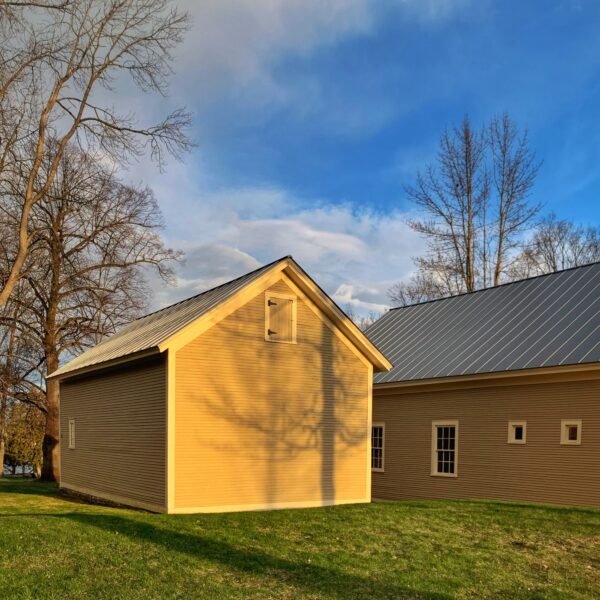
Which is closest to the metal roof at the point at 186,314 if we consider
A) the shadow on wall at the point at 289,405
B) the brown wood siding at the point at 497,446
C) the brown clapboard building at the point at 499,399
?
the shadow on wall at the point at 289,405

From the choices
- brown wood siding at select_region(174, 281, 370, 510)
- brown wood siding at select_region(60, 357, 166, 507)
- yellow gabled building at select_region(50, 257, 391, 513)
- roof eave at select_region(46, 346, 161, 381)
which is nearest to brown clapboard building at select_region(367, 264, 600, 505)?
yellow gabled building at select_region(50, 257, 391, 513)

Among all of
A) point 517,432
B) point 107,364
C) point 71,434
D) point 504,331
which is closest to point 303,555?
point 107,364

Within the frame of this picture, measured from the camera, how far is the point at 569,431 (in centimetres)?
1589

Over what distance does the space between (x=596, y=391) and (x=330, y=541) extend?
829cm

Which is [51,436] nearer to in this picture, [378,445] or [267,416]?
[378,445]

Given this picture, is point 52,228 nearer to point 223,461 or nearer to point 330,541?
point 223,461

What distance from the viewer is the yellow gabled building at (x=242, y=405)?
44.5ft

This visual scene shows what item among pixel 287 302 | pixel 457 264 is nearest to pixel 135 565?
pixel 287 302

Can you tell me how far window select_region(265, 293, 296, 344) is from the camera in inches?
597

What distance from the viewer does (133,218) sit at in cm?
2666

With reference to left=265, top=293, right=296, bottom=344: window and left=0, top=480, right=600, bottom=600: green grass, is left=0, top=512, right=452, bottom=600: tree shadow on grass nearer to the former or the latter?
left=0, top=480, right=600, bottom=600: green grass

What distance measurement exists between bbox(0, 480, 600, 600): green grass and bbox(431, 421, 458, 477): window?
5406 millimetres

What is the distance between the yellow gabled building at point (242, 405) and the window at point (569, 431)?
4.67 metres

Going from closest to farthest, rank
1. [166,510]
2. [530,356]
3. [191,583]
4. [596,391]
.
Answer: [191,583]
[166,510]
[596,391]
[530,356]
